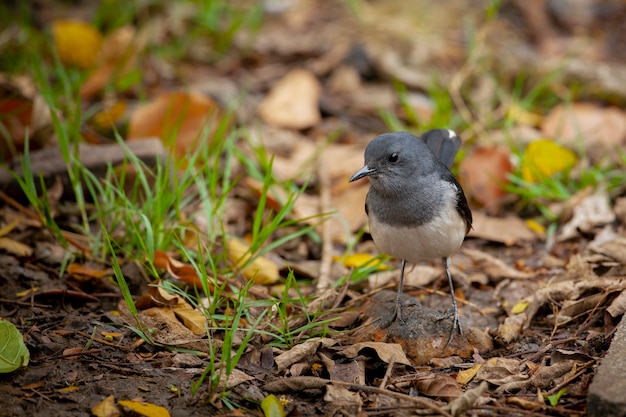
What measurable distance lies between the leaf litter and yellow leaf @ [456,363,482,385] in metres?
0.01

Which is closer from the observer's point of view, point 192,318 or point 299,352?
point 299,352

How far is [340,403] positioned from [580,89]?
5244mm

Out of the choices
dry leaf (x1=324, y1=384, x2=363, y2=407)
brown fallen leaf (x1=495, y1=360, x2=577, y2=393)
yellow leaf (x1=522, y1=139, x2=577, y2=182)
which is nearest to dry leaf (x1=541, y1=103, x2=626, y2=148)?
yellow leaf (x1=522, y1=139, x2=577, y2=182)

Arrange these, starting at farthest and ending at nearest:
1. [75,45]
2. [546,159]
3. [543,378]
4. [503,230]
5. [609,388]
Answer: [75,45]
[546,159]
[503,230]
[543,378]
[609,388]

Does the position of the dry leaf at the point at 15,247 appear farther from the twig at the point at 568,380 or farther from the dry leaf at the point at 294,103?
the twig at the point at 568,380

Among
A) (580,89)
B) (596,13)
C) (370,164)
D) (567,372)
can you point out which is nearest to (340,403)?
(567,372)

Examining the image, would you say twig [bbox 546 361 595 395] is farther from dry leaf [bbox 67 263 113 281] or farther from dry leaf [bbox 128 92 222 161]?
dry leaf [bbox 128 92 222 161]

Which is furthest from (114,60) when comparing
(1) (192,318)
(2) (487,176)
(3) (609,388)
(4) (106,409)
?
(3) (609,388)

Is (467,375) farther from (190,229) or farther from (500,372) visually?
(190,229)

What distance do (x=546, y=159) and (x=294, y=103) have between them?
2584mm

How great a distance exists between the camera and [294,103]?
7.48 metres

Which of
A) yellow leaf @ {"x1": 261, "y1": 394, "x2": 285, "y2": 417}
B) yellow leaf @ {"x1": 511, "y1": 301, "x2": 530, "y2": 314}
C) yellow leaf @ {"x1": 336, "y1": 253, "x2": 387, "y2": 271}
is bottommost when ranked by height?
yellow leaf @ {"x1": 336, "y1": 253, "x2": 387, "y2": 271}

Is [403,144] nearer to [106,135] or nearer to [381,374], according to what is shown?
[381,374]

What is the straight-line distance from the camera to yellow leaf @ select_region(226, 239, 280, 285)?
15.7ft
